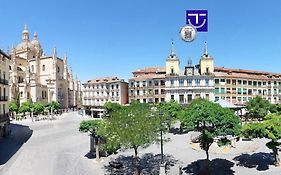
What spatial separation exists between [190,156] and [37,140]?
67.3ft

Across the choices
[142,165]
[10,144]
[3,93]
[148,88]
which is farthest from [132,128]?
[148,88]

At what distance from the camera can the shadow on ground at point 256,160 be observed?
69.7ft

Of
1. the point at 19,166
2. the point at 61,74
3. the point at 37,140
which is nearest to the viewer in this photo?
the point at 19,166

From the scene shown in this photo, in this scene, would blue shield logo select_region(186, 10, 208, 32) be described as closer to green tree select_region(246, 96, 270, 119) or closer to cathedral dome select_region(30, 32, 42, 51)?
green tree select_region(246, 96, 270, 119)

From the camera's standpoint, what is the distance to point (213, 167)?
70.9 feet

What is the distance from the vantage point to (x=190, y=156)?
82.5ft

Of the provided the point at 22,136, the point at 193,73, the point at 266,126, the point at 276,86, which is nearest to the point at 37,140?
the point at 22,136

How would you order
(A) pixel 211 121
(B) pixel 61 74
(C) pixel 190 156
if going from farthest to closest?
(B) pixel 61 74 < (C) pixel 190 156 < (A) pixel 211 121

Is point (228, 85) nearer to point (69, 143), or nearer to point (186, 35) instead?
point (69, 143)

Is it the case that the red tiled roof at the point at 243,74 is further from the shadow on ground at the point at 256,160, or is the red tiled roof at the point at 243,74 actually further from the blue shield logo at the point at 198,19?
the blue shield logo at the point at 198,19

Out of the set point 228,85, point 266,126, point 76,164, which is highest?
point 228,85

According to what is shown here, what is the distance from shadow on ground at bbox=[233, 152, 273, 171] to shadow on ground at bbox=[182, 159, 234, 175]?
1.10 m

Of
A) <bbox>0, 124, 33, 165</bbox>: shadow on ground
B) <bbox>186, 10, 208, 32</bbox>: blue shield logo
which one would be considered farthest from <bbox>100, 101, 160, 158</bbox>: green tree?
<bbox>0, 124, 33, 165</bbox>: shadow on ground

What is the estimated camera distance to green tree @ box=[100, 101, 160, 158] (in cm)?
1870
